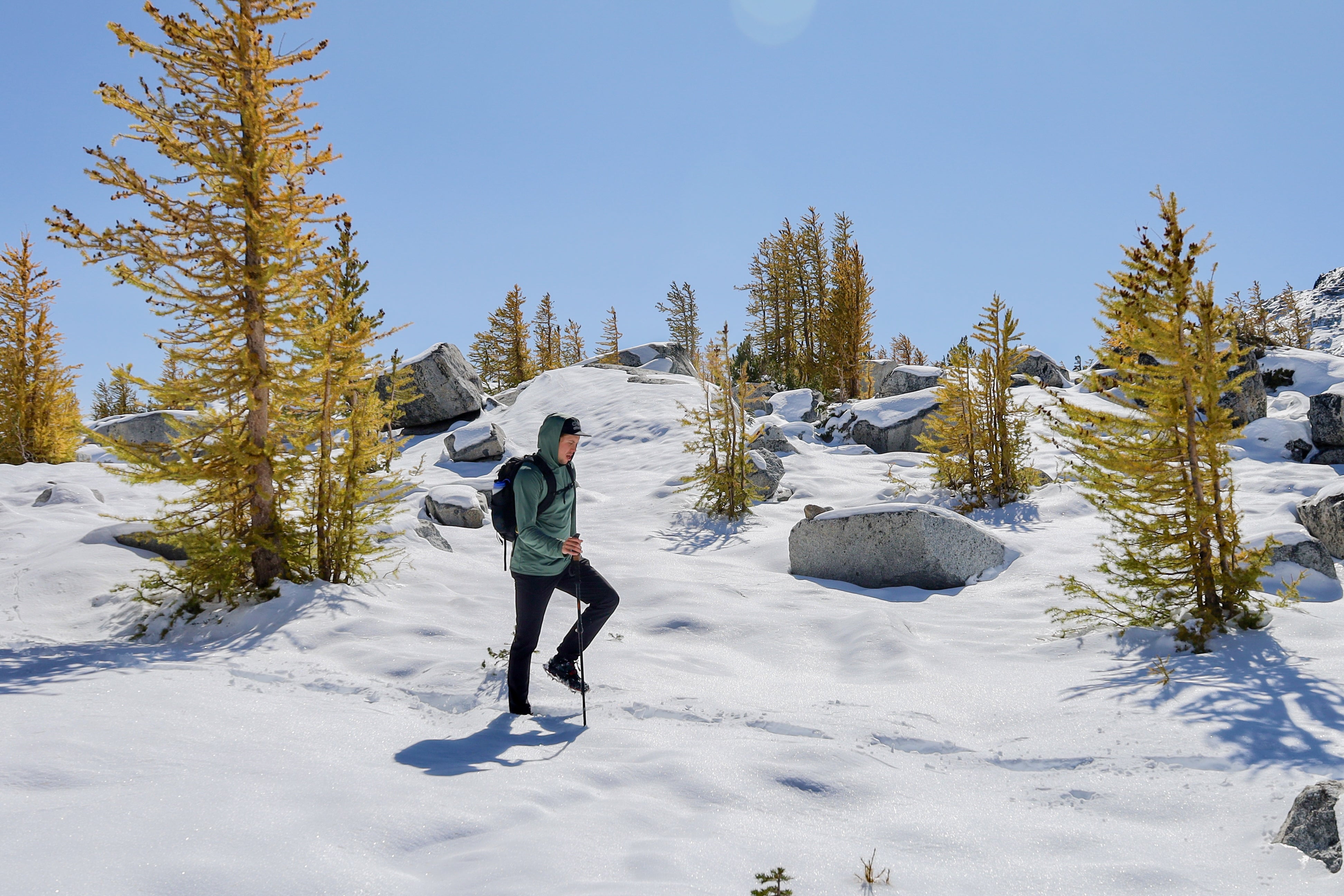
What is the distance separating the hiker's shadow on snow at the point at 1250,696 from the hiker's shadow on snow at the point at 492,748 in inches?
134

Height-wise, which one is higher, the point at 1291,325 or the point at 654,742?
the point at 1291,325

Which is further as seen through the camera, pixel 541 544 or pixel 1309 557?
pixel 1309 557

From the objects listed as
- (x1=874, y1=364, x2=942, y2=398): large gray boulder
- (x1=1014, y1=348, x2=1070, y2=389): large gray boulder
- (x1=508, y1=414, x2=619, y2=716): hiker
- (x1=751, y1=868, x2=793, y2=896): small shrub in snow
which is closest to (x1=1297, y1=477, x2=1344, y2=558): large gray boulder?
(x1=508, y1=414, x2=619, y2=716): hiker

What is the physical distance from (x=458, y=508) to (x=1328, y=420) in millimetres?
15845

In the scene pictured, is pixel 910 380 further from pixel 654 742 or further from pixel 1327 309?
pixel 1327 309

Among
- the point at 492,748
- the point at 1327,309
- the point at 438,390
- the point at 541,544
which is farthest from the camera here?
the point at 1327,309

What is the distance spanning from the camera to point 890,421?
19188 mm

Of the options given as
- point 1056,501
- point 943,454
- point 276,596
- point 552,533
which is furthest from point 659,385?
point 552,533

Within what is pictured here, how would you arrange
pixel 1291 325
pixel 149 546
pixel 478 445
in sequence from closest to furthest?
pixel 149 546 → pixel 478 445 → pixel 1291 325

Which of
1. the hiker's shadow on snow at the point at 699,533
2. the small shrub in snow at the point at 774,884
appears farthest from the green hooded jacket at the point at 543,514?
the hiker's shadow on snow at the point at 699,533

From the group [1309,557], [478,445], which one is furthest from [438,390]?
[1309,557]

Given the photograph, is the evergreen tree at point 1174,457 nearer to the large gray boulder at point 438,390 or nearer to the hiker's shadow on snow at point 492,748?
the hiker's shadow on snow at point 492,748

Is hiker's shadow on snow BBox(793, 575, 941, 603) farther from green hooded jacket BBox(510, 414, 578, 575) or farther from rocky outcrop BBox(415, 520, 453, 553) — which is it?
rocky outcrop BBox(415, 520, 453, 553)

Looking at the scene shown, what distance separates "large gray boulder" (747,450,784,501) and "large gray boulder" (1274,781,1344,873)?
11.2 m
